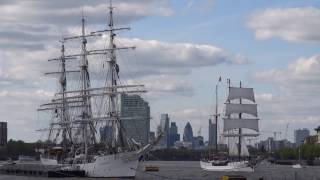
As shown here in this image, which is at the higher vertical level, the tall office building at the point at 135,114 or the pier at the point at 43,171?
the tall office building at the point at 135,114

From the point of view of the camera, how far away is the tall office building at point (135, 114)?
165 metres

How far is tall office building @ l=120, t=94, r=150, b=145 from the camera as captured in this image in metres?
165

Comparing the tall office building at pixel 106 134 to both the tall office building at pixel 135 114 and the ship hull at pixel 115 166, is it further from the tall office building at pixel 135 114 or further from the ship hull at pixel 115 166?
the ship hull at pixel 115 166

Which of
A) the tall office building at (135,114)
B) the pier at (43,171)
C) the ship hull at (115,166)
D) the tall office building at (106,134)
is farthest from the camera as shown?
the tall office building at (135,114)

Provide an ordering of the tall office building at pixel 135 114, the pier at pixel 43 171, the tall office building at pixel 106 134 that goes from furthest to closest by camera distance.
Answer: the tall office building at pixel 135 114 → the tall office building at pixel 106 134 → the pier at pixel 43 171

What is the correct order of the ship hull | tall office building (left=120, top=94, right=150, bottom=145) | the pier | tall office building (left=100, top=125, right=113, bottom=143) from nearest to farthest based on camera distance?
the ship hull, the pier, tall office building (left=100, top=125, right=113, bottom=143), tall office building (left=120, top=94, right=150, bottom=145)

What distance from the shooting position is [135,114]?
169m

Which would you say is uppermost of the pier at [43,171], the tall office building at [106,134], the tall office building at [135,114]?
the tall office building at [135,114]

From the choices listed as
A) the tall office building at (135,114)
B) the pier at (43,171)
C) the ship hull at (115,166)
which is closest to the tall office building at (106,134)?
the tall office building at (135,114)

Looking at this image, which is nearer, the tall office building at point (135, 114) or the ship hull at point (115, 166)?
the ship hull at point (115, 166)

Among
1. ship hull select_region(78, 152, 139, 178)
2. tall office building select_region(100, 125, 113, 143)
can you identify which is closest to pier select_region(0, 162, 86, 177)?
ship hull select_region(78, 152, 139, 178)

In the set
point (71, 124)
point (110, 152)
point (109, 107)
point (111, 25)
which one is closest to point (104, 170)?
point (110, 152)

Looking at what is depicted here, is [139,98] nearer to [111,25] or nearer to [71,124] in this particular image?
[111,25]

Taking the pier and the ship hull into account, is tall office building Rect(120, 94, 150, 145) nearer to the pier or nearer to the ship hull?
the ship hull
